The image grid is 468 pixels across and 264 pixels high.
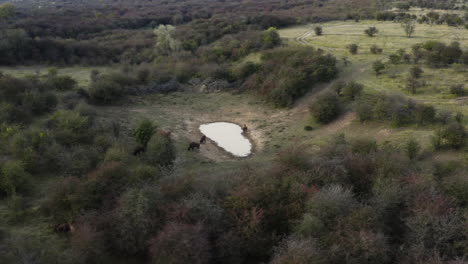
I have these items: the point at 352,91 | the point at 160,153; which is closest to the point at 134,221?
the point at 160,153

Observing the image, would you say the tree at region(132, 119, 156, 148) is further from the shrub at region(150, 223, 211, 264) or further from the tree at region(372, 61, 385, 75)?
the tree at region(372, 61, 385, 75)

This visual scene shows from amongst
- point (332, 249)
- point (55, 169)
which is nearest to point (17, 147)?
point (55, 169)

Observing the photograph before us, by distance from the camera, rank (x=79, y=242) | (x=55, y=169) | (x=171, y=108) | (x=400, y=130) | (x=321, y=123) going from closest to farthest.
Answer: (x=79, y=242) → (x=55, y=169) → (x=400, y=130) → (x=321, y=123) → (x=171, y=108)

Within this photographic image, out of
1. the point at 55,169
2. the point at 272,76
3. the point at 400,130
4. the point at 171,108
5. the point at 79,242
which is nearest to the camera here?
the point at 79,242

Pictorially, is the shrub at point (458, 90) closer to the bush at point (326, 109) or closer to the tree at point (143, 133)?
the bush at point (326, 109)

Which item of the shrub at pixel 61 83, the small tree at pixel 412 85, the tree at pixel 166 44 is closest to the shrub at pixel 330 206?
the small tree at pixel 412 85

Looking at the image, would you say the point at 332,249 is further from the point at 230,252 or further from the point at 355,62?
the point at 355,62

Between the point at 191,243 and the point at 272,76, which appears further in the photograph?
the point at 272,76
